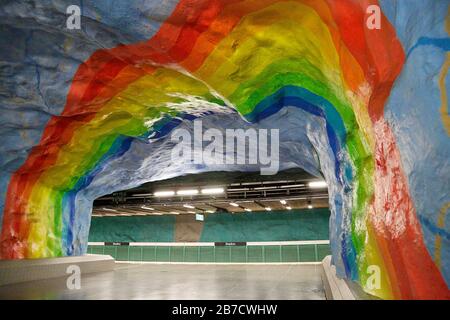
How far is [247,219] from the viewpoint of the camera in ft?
56.9

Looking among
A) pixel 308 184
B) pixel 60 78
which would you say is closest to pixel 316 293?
pixel 60 78

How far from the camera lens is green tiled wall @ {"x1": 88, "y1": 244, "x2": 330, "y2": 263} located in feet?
48.4

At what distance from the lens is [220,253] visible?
53.9 feet

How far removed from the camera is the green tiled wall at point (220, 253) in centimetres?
1476

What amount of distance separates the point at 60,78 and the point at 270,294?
4513 millimetres

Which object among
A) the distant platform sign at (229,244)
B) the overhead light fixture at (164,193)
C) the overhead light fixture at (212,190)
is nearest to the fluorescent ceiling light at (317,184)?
the overhead light fixture at (212,190)

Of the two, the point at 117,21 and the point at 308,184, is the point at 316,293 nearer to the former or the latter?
the point at 117,21

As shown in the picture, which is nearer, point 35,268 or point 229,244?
point 35,268

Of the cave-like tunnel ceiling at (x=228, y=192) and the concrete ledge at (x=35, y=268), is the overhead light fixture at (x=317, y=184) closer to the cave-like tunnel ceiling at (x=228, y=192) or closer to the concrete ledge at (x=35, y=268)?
the cave-like tunnel ceiling at (x=228, y=192)

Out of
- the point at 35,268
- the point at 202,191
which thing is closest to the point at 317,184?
the point at 202,191

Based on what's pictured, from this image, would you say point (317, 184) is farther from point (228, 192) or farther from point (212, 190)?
point (212, 190)

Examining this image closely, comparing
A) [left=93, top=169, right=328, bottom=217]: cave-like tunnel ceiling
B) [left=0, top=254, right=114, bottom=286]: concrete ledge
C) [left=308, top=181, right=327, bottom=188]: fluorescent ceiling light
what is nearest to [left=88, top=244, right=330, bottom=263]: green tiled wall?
[left=93, top=169, right=328, bottom=217]: cave-like tunnel ceiling

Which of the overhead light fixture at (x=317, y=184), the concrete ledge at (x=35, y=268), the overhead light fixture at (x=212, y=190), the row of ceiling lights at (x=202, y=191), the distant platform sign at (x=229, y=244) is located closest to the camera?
the concrete ledge at (x=35, y=268)
